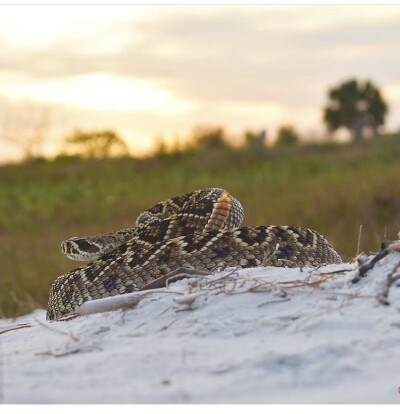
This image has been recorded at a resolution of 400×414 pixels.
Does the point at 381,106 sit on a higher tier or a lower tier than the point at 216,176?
higher

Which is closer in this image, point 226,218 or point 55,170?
point 226,218

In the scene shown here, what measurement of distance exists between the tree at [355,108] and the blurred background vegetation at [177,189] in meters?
22.1

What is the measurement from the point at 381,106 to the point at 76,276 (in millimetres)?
63755

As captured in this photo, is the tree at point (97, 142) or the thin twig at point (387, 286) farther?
the tree at point (97, 142)

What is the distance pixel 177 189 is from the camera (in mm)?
28641

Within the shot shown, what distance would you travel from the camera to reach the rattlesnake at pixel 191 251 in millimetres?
5648

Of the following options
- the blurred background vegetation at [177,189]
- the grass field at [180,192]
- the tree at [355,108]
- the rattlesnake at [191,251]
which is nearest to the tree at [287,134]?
the tree at [355,108]

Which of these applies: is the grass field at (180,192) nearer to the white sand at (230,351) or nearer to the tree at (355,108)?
the white sand at (230,351)

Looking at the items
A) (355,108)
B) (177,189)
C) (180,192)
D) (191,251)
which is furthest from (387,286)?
(355,108)

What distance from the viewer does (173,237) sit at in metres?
6.32

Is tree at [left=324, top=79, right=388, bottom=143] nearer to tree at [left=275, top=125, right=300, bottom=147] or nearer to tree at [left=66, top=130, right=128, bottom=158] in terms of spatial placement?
tree at [left=275, top=125, right=300, bottom=147]

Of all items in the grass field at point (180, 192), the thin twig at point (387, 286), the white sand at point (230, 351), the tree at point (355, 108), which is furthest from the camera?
the tree at point (355, 108)

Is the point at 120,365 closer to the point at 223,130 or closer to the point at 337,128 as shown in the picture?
the point at 223,130

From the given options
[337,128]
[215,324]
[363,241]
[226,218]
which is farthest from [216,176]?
[337,128]
